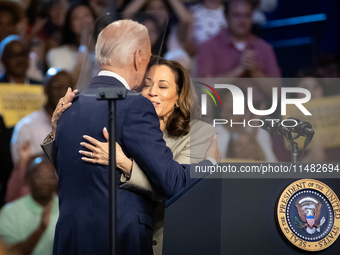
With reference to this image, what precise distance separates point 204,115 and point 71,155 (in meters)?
0.74

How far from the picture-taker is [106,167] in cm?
143

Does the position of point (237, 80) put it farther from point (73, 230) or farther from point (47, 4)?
point (47, 4)

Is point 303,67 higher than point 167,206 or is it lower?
higher

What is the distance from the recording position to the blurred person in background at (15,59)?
2.71m

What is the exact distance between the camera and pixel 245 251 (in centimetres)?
151

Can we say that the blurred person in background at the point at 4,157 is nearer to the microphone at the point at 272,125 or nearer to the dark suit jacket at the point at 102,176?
the dark suit jacket at the point at 102,176

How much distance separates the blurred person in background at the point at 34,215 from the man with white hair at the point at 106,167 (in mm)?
1229

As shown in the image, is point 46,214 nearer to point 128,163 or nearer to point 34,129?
point 34,129

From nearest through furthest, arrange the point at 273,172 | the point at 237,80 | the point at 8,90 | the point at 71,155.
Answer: the point at 71,155
the point at 273,172
the point at 237,80
the point at 8,90

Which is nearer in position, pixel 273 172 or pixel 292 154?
pixel 273 172

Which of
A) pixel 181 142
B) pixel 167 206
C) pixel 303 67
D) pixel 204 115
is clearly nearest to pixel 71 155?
pixel 167 206

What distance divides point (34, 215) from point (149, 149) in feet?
5.25

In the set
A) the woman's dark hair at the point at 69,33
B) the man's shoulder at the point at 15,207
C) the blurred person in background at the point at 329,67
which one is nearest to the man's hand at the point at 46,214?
the man's shoulder at the point at 15,207

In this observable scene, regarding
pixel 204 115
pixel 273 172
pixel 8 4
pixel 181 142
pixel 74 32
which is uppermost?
pixel 8 4
